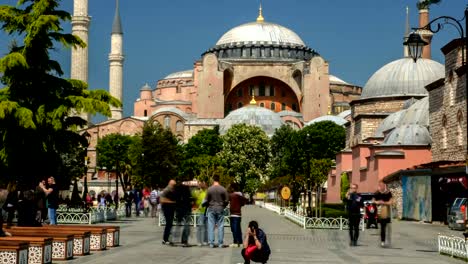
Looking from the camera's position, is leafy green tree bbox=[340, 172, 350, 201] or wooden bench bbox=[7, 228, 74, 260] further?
leafy green tree bbox=[340, 172, 350, 201]

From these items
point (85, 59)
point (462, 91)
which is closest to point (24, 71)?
point (462, 91)

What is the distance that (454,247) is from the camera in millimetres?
15242

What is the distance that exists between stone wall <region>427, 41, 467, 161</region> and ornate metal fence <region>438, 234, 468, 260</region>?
662 inches

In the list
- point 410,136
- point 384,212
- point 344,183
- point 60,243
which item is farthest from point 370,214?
point 344,183

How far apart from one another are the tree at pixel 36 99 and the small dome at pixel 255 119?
6836 centimetres

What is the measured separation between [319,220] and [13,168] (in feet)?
28.9

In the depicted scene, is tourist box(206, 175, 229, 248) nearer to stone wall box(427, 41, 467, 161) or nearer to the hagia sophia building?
the hagia sophia building

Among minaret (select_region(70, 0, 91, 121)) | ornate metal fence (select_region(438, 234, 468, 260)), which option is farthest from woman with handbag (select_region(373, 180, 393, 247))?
minaret (select_region(70, 0, 91, 121))

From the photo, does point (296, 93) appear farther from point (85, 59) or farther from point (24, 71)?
point (24, 71)

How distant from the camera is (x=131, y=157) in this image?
68.6 metres

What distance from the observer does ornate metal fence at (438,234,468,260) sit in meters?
14.8

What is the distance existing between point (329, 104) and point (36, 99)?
8105 cm

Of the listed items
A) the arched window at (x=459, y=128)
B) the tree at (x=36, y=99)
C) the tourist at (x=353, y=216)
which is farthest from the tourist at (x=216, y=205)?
the arched window at (x=459, y=128)

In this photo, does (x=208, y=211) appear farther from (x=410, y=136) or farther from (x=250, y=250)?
(x=410, y=136)
